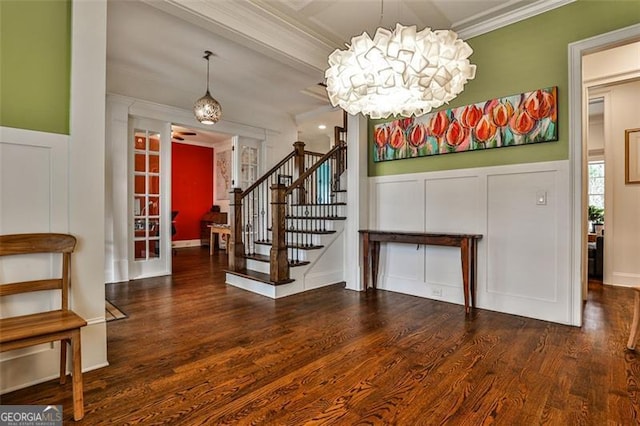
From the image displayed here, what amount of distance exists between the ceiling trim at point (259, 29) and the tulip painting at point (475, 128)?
1226 millimetres

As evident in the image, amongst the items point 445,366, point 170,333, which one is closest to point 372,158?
point 445,366

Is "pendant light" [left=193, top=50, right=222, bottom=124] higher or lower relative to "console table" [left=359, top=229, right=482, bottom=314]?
higher

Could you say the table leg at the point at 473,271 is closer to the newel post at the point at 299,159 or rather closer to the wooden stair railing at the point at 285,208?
the wooden stair railing at the point at 285,208

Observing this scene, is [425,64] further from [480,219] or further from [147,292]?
[147,292]

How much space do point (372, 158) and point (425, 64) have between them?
2347 mm

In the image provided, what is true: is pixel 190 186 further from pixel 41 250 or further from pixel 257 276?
pixel 41 250

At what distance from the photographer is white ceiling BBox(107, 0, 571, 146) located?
2.93 m

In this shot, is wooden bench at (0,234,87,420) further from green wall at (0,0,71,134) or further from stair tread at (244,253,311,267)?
stair tread at (244,253,311,267)

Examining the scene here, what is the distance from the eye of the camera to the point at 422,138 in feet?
12.4

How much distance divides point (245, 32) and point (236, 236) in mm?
2576

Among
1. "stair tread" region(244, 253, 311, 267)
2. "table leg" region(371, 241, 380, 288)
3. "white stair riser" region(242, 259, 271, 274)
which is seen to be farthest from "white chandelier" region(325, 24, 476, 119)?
"white stair riser" region(242, 259, 271, 274)

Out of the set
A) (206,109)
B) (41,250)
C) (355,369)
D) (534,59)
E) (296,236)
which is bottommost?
(355,369)

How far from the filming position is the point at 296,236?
4695 millimetres

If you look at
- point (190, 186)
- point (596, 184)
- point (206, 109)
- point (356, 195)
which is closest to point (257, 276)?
point (356, 195)
